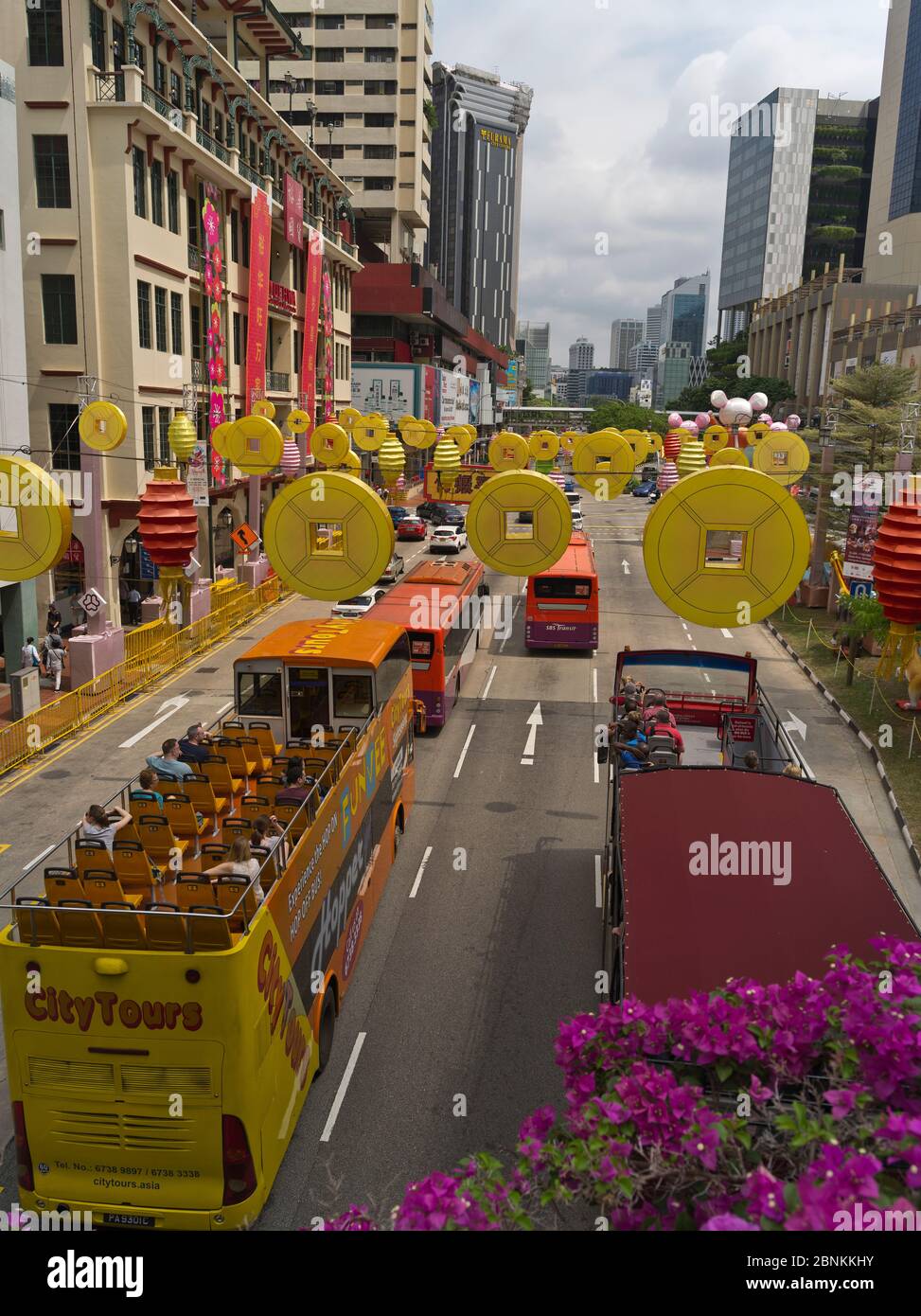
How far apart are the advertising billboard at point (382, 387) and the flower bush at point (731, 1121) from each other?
70475mm

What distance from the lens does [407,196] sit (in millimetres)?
88188

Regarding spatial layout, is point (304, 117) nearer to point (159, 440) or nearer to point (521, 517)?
point (159, 440)

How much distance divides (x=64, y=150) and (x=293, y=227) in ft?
60.0

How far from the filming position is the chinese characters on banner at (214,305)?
3628cm

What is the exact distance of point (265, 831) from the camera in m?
10.0

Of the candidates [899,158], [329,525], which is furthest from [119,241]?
[899,158]

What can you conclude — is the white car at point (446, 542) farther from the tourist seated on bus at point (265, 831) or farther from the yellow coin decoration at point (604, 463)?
the tourist seated on bus at point (265, 831)

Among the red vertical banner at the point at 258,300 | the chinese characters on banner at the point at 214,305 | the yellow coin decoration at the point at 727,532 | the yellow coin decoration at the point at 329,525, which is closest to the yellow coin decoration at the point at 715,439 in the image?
the yellow coin decoration at the point at 727,532

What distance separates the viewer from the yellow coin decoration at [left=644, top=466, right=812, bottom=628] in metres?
11.2

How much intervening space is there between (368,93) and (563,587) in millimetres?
72100

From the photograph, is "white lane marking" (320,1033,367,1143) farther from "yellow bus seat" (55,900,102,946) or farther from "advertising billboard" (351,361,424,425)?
"advertising billboard" (351,361,424,425)

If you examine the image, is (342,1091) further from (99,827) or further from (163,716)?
(163,716)

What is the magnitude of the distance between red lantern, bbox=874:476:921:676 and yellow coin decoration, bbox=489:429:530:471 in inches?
293

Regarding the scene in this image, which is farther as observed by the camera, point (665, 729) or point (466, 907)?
point (466, 907)
